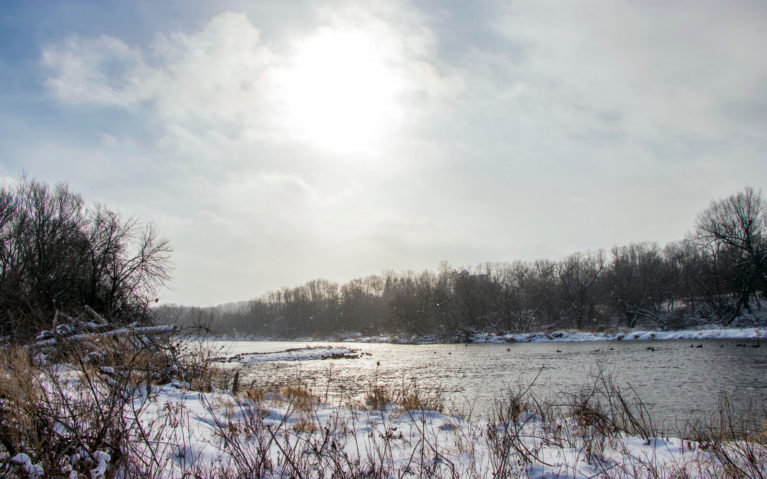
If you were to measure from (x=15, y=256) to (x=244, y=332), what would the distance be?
108 meters

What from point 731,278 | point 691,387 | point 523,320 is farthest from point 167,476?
point 523,320

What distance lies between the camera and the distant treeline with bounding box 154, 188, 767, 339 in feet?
167

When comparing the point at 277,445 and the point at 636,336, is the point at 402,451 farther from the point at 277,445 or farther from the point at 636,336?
the point at 636,336

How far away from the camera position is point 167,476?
12.6 ft

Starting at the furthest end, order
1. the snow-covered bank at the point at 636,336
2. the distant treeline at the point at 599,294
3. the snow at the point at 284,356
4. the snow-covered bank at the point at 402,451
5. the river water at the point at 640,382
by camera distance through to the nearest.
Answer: the distant treeline at the point at 599,294 → the snow-covered bank at the point at 636,336 → the snow at the point at 284,356 → the river water at the point at 640,382 → the snow-covered bank at the point at 402,451

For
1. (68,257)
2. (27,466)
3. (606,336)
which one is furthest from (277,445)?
(606,336)

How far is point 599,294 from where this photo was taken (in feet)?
233

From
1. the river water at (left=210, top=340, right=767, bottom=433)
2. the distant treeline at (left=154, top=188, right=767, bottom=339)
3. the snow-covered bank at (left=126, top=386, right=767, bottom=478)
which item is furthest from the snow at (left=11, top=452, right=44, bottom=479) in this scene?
the distant treeline at (left=154, top=188, right=767, bottom=339)

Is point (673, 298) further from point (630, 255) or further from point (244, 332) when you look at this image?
point (244, 332)

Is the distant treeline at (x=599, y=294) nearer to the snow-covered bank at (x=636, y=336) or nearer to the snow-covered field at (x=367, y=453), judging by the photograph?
the snow-covered bank at (x=636, y=336)

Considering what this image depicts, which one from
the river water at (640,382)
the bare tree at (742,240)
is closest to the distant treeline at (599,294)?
the bare tree at (742,240)

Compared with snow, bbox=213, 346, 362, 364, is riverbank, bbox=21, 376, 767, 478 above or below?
above

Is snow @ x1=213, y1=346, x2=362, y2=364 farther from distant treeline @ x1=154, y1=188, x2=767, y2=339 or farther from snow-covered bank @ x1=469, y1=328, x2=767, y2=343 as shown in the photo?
snow-covered bank @ x1=469, y1=328, x2=767, y2=343

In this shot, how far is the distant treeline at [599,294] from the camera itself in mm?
51031
